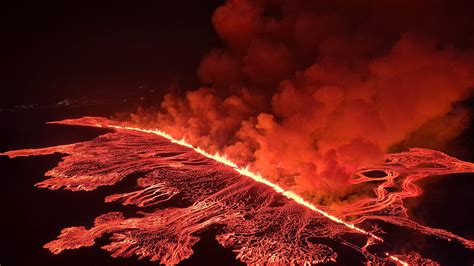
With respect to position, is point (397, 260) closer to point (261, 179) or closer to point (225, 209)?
point (225, 209)

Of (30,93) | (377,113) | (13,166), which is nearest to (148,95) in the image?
(30,93)

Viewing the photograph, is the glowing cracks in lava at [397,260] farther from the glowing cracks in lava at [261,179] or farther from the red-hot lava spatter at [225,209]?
the glowing cracks in lava at [261,179]

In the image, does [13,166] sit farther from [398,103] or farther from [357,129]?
[398,103]

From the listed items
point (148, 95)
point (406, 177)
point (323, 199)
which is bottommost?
point (323, 199)

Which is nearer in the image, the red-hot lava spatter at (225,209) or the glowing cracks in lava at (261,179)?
the red-hot lava spatter at (225,209)

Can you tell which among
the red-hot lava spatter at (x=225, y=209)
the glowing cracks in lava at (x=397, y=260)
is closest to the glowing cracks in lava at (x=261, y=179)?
the red-hot lava spatter at (x=225, y=209)

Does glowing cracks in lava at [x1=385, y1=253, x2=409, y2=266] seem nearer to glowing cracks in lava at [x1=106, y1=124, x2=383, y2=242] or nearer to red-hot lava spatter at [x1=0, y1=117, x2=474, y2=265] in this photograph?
red-hot lava spatter at [x1=0, y1=117, x2=474, y2=265]

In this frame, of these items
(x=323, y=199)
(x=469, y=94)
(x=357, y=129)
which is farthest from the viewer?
(x=469, y=94)

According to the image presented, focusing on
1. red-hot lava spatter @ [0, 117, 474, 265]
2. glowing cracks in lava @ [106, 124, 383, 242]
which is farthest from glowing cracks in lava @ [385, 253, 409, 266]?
glowing cracks in lava @ [106, 124, 383, 242]
